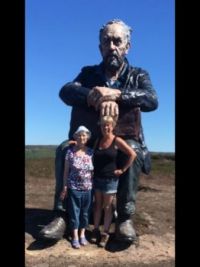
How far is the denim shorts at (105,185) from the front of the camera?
5.61 m

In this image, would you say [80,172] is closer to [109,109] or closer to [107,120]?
[107,120]

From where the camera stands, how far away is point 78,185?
5.55m

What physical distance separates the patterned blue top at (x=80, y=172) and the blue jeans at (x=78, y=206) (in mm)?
62

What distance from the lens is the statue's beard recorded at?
241 inches

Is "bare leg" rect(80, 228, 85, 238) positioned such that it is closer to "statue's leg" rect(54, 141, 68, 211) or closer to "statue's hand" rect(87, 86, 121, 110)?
"statue's leg" rect(54, 141, 68, 211)

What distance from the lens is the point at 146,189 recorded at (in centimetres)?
888

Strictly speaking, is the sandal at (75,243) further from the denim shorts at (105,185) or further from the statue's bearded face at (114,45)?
the statue's bearded face at (114,45)

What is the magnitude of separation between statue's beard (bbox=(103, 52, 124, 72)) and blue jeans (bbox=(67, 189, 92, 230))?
145 centimetres
